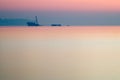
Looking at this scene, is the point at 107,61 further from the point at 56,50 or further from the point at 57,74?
the point at 56,50

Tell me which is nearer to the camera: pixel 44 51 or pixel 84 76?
pixel 84 76

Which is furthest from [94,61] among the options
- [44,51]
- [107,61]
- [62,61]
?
[44,51]

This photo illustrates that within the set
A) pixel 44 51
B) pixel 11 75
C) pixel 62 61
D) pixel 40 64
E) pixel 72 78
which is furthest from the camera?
pixel 44 51

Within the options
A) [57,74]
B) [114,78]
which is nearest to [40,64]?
[57,74]

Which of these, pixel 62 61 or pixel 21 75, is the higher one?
pixel 21 75

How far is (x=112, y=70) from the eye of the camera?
19.3 ft

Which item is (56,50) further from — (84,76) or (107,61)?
(84,76)

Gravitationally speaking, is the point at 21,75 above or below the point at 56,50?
above

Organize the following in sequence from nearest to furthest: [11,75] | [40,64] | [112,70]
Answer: [11,75], [112,70], [40,64]

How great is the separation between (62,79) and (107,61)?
2843mm

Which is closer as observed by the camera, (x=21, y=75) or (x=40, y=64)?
(x=21, y=75)

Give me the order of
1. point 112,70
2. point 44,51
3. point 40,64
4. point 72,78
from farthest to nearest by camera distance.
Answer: point 44,51
point 40,64
point 112,70
point 72,78

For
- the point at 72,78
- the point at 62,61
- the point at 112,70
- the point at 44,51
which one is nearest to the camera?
the point at 72,78

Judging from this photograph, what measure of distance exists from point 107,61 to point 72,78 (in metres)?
2.66
